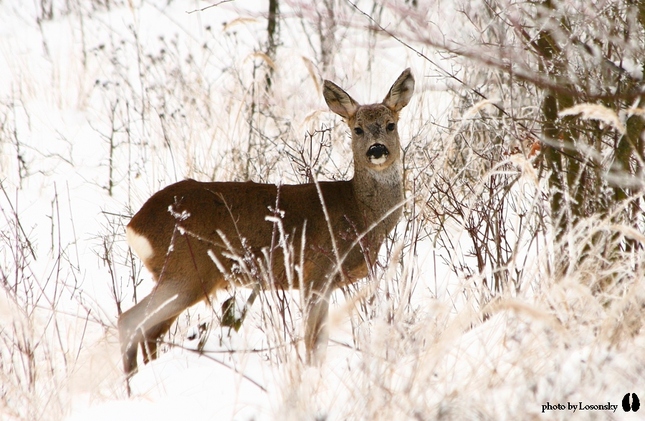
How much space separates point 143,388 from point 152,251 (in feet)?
2.68

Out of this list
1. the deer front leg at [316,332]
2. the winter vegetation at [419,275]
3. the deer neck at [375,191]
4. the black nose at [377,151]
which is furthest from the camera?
the deer neck at [375,191]

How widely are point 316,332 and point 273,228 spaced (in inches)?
24.5

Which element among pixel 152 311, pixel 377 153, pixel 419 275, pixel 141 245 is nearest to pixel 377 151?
pixel 377 153

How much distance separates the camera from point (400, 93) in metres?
4.89

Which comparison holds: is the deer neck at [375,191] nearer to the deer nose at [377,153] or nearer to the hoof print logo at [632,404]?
the deer nose at [377,153]

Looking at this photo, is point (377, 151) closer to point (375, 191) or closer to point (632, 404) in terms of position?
point (375, 191)

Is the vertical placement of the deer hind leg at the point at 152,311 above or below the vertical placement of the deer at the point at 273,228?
below

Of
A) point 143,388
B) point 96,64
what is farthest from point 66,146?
point 143,388

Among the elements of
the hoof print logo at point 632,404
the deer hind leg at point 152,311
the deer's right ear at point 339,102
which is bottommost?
the hoof print logo at point 632,404

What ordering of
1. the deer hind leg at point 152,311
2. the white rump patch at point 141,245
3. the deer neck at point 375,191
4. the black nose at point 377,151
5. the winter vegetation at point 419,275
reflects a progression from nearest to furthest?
the winter vegetation at point 419,275, the deer hind leg at point 152,311, the white rump patch at point 141,245, the black nose at point 377,151, the deer neck at point 375,191

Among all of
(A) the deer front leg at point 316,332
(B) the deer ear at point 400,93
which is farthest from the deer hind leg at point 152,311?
(B) the deer ear at point 400,93

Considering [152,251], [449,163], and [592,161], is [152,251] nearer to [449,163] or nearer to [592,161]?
[592,161]

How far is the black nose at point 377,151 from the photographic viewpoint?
4.64 metres

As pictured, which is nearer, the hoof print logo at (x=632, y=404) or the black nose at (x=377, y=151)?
the hoof print logo at (x=632, y=404)
